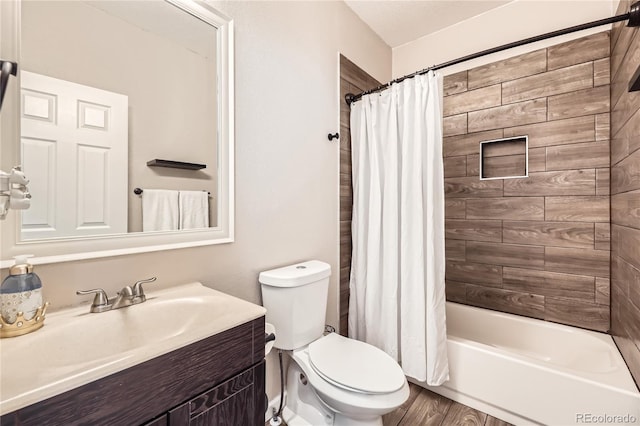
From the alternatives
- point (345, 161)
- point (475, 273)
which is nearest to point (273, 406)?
point (345, 161)

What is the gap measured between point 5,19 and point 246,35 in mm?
877

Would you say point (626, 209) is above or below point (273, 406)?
above

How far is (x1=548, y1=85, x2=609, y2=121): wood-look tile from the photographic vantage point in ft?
5.89

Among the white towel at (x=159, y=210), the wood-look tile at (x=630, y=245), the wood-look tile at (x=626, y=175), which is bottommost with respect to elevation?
the wood-look tile at (x=630, y=245)

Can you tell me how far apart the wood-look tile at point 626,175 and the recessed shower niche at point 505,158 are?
460mm

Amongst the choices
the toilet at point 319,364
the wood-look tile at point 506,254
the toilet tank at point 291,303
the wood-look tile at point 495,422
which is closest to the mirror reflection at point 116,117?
the toilet tank at point 291,303

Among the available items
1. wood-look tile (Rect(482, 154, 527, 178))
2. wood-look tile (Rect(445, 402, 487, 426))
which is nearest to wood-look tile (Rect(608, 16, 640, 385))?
wood-look tile (Rect(482, 154, 527, 178))

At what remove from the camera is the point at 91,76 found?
100 cm

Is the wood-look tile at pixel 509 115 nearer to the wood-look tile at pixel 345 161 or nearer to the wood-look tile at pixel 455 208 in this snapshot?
the wood-look tile at pixel 455 208

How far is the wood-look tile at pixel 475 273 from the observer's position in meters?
2.19

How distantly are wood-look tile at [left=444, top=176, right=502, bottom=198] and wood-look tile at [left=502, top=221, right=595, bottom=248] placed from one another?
0.26 meters

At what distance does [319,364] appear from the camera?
1345 millimetres

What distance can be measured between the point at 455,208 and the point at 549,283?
0.81m

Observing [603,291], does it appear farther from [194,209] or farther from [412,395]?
[194,209]
